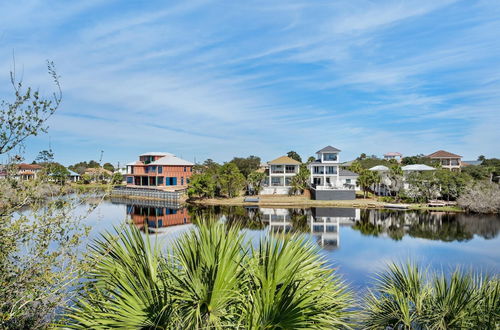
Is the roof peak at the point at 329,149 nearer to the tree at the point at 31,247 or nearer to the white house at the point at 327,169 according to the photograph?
the white house at the point at 327,169

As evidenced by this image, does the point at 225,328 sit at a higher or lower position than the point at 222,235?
lower

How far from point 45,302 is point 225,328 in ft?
10.0

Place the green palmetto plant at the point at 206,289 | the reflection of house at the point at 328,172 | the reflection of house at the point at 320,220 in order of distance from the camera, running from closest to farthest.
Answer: the green palmetto plant at the point at 206,289 < the reflection of house at the point at 320,220 < the reflection of house at the point at 328,172

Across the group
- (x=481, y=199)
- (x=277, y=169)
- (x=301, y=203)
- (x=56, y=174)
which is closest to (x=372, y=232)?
(x=301, y=203)

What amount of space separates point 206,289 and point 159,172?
222 ft

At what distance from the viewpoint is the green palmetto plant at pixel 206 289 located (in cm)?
406

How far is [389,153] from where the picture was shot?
441 ft

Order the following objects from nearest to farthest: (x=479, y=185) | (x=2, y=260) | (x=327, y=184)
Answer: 1. (x=2, y=260)
2. (x=479, y=185)
3. (x=327, y=184)

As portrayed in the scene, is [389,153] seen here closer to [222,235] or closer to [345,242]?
[345,242]

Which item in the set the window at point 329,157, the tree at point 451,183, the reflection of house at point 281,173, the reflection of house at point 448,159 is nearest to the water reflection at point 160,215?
the reflection of house at point 281,173

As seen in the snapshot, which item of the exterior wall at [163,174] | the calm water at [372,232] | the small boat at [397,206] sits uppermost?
the exterior wall at [163,174]

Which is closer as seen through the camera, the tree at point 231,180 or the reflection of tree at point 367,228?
the reflection of tree at point 367,228

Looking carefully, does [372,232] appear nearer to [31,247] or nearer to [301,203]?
[301,203]

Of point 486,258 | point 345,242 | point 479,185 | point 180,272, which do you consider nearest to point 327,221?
point 345,242
